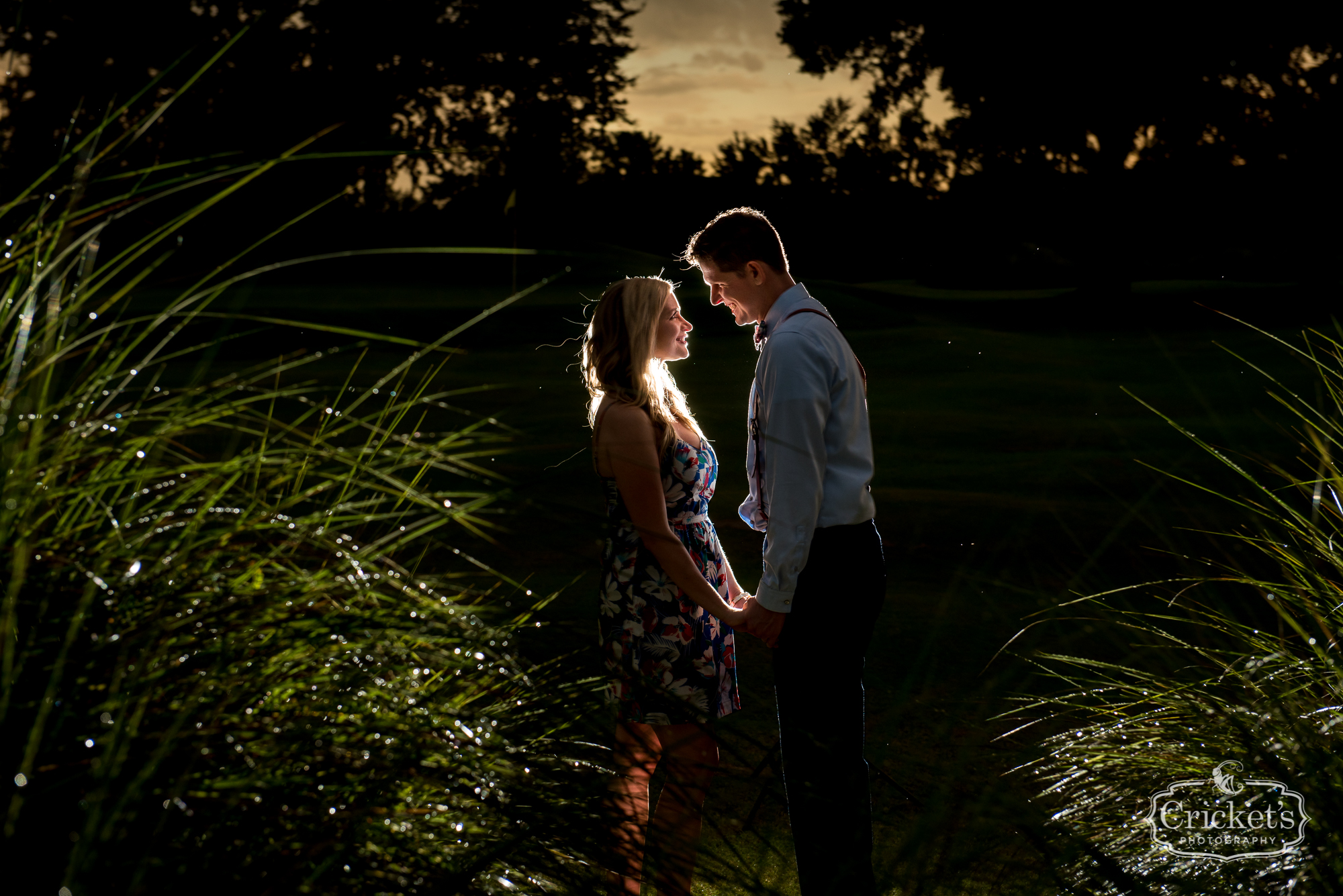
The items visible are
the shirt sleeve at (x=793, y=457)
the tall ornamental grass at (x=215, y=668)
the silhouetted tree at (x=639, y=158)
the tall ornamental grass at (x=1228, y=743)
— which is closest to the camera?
the tall ornamental grass at (x=215, y=668)

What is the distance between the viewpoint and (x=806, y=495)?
3090 mm

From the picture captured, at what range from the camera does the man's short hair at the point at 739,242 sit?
3299 millimetres

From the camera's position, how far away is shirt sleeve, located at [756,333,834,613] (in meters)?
3.09

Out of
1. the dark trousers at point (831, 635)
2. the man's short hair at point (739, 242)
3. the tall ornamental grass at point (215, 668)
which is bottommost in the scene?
the dark trousers at point (831, 635)

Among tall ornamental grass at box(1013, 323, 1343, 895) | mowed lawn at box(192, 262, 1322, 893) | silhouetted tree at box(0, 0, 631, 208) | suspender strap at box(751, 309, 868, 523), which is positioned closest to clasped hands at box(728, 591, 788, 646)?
mowed lawn at box(192, 262, 1322, 893)

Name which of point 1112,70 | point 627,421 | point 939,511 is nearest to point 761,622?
point 627,421

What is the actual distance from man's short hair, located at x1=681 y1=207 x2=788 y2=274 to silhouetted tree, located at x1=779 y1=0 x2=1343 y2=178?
1067 inches

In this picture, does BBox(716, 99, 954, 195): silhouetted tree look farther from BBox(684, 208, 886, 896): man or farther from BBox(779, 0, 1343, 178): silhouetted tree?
BBox(684, 208, 886, 896): man

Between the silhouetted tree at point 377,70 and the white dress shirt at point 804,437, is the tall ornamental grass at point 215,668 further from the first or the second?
the silhouetted tree at point 377,70

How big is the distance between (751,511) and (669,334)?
2.10 ft

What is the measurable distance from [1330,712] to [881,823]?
1.73 meters

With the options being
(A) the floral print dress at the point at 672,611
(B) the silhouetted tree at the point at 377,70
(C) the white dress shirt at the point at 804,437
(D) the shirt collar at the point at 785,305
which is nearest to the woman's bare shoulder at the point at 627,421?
(A) the floral print dress at the point at 672,611

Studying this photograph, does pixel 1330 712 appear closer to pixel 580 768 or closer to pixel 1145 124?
pixel 580 768
